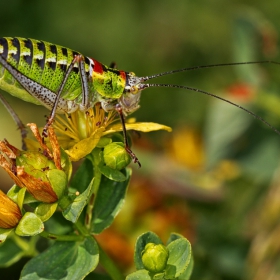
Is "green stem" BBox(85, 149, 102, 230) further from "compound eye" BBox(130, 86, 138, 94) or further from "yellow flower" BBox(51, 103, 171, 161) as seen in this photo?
"compound eye" BBox(130, 86, 138, 94)

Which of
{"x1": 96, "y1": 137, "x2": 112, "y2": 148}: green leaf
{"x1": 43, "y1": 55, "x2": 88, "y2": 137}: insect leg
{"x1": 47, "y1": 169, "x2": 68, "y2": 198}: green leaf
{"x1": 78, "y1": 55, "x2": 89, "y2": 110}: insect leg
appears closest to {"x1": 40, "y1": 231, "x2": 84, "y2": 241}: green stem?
{"x1": 47, "y1": 169, "x2": 68, "y2": 198}: green leaf

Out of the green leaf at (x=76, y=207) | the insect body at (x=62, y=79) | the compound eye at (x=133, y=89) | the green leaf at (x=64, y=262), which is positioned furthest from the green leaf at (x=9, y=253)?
the compound eye at (x=133, y=89)

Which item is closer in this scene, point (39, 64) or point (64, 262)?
point (64, 262)

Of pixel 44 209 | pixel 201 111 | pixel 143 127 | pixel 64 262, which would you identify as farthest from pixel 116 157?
pixel 201 111

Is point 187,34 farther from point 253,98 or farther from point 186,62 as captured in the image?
point 253,98

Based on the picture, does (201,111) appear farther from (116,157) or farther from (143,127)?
(116,157)

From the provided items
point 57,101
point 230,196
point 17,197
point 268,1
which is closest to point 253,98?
point 230,196
